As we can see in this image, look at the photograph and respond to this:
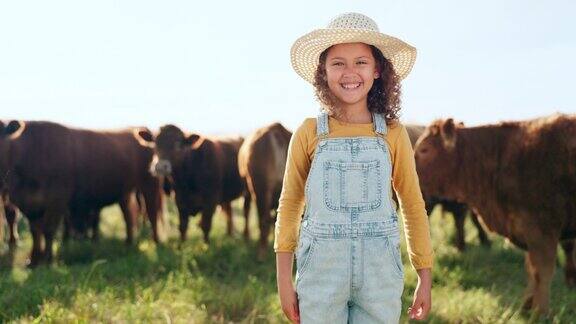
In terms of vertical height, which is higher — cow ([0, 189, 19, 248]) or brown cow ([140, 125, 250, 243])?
brown cow ([140, 125, 250, 243])

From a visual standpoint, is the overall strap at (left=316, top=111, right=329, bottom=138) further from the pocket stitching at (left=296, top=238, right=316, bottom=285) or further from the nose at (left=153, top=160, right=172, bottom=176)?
the nose at (left=153, top=160, right=172, bottom=176)

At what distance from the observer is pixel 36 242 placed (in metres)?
7.27

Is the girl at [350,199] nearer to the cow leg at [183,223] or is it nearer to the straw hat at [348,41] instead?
the straw hat at [348,41]

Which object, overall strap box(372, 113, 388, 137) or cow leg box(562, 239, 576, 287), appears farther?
cow leg box(562, 239, 576, 287)

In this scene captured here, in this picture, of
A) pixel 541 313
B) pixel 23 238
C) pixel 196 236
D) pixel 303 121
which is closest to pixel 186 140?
pixel 196 236

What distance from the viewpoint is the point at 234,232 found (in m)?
9.58

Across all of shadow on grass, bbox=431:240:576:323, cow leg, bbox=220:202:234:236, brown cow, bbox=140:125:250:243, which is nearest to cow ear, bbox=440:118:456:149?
shadow on grass, bbox=431:240:576:323

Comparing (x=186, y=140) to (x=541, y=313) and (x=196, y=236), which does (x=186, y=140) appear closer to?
(x=196, y=236)

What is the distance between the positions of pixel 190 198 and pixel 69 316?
176 inches

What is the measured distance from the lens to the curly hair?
2326 mm

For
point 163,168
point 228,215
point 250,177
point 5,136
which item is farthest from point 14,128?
point 228,215

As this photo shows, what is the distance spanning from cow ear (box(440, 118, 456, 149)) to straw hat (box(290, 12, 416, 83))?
290 cm

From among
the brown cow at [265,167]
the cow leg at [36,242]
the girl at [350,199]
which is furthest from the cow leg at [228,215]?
the girl at [350,199]

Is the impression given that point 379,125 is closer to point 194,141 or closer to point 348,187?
point 348,187
